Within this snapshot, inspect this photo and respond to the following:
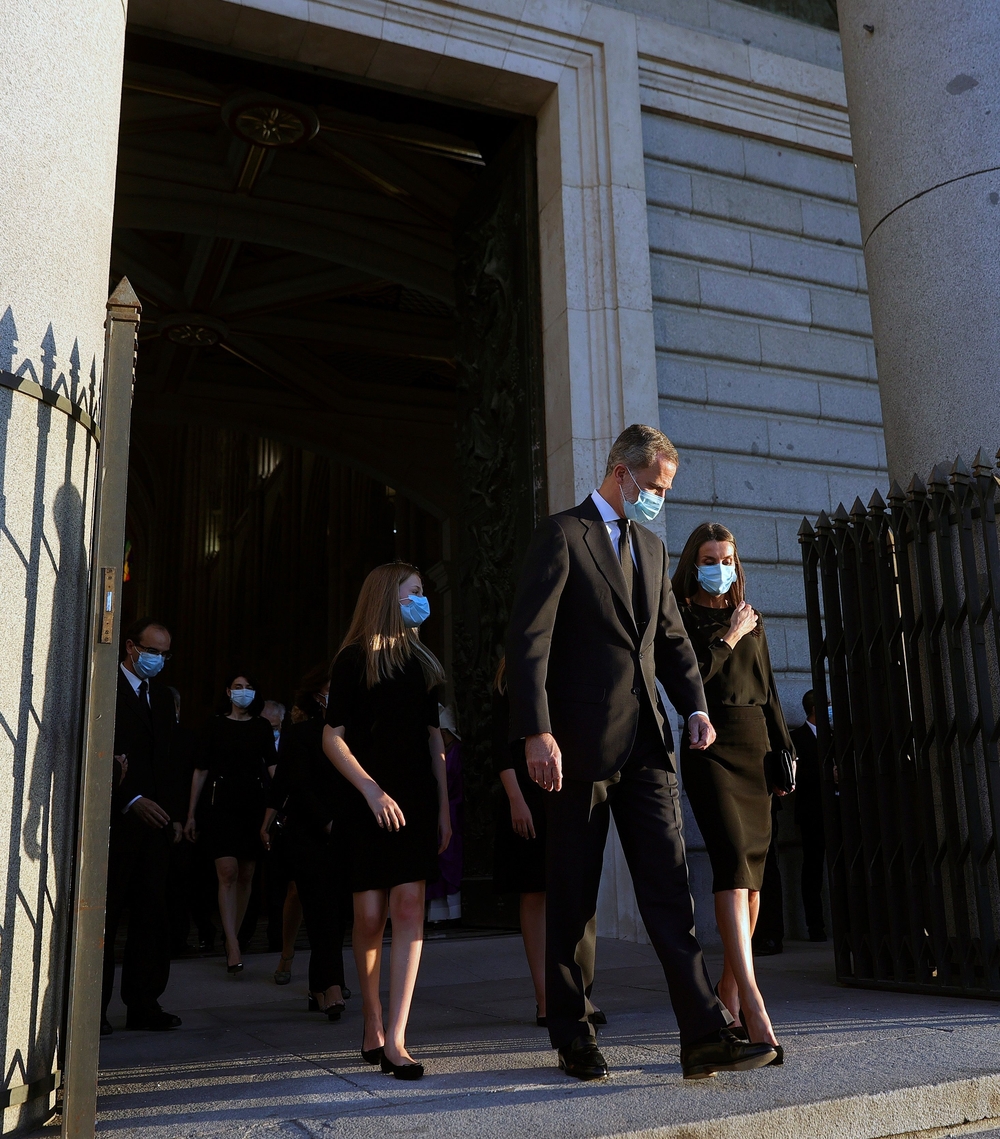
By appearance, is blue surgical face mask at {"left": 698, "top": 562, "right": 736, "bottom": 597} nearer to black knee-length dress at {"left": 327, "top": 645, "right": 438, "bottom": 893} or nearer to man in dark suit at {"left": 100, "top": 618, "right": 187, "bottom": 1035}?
black knee-length dress at {"left": 327, "top": 645, "right": 438, "bottom": 893}

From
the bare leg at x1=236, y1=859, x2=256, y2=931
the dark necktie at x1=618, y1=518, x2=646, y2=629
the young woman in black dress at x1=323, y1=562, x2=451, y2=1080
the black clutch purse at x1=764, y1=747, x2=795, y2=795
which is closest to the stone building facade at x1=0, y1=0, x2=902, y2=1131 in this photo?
the bare leg at x1=236, y1=859, x2=256, y2=931

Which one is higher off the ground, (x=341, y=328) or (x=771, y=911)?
(x=341, y=328)

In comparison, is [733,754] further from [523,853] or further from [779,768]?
[523,853]

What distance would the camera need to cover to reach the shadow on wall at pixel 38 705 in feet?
11.8

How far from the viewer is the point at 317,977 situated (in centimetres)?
579

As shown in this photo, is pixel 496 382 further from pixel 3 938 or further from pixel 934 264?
pixel 3 938

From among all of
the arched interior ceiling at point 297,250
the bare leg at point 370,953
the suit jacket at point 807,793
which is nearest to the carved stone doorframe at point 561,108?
the arched interior ceiling at point 297,250

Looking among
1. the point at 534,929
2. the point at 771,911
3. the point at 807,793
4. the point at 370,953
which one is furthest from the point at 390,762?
the point at 807,793

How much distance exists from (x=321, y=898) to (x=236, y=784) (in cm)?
199

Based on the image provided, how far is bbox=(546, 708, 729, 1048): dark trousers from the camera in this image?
3.78 metres

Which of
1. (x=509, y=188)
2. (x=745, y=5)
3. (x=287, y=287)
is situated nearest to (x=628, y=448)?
(x=509, y=188)

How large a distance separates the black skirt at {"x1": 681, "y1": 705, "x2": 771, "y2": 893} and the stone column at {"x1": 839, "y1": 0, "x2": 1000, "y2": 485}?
2340 millimetres

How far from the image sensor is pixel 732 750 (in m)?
4.48

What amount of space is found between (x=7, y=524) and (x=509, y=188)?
701 centimetres
